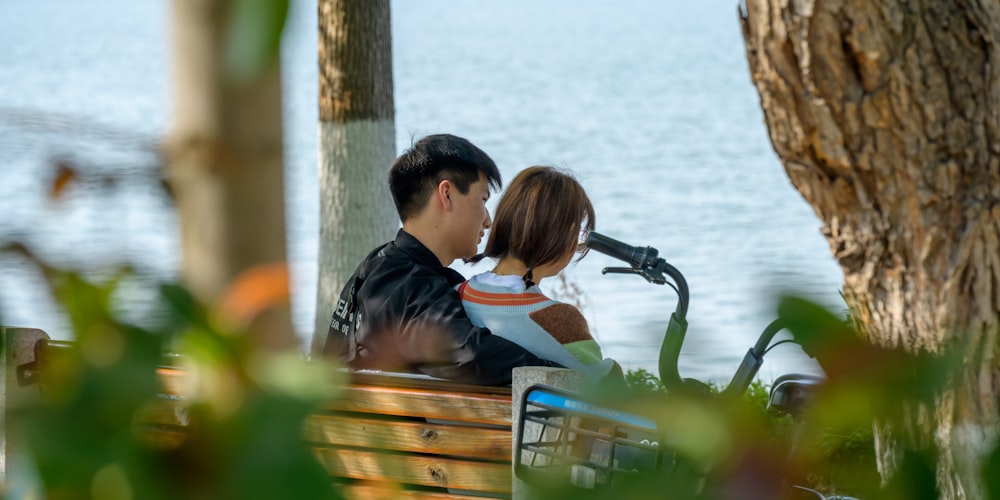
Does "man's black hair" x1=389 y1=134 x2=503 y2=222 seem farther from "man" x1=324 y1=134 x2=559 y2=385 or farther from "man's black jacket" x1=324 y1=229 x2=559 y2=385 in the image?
"man's black jacket" x1=324 y1=229 x2=559 y2=385

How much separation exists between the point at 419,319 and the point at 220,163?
2.76 meters

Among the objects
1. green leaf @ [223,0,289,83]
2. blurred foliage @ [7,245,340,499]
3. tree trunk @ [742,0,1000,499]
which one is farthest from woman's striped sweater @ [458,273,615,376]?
green leaf @ [223,0,289,83]

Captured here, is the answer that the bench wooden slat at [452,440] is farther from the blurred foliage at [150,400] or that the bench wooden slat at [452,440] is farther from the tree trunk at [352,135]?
the tree trunk at [352,135]

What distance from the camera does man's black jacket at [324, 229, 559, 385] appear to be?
334 centimetres

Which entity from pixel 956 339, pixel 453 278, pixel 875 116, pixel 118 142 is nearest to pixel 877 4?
pixel 875 116

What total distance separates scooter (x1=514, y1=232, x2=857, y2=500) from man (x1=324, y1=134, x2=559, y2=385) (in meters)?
0.37

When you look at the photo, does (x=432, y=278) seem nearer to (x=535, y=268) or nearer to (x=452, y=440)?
(x=535, y=268)

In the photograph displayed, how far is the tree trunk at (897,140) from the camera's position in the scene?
268 centimetres

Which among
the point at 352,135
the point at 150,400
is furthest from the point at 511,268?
the point at 150,400

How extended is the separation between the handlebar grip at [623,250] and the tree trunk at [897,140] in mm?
503

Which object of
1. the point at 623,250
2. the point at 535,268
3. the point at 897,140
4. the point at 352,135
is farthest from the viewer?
the point at 352,135

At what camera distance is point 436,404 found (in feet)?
9.96

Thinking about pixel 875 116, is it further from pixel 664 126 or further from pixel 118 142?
pixel 664 126

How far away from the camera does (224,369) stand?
2.39 ft
